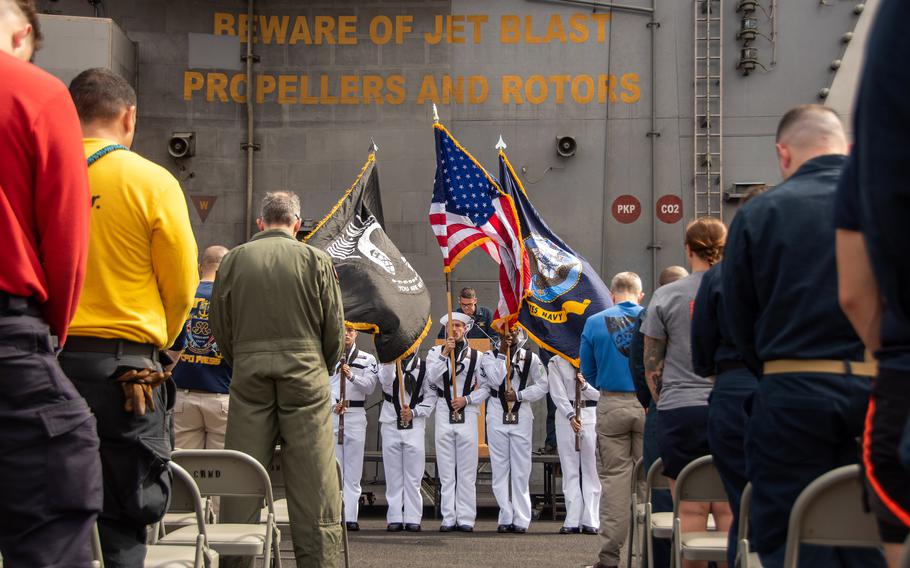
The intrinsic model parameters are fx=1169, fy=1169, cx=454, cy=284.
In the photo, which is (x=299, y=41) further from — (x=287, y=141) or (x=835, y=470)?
(x=835, y=470)

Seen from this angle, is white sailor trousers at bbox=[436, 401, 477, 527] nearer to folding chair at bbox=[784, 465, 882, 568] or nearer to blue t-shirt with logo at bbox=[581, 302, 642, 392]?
blue t-shirt with logo at bbox=[581, 302, 642, 392]

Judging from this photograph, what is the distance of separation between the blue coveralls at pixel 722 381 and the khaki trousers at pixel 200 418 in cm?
403

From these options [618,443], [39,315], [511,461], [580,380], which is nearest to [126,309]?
[39,315]

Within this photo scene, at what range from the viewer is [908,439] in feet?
6.35

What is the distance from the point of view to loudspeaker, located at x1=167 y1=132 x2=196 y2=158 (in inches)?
609

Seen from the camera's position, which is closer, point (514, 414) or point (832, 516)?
point (832, 516)

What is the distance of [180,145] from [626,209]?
595cm

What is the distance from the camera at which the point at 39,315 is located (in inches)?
119

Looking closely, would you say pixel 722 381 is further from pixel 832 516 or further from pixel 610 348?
pixel 610 348

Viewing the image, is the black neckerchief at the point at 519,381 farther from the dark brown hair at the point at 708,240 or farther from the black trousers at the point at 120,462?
the black trousers at the point at 120,462

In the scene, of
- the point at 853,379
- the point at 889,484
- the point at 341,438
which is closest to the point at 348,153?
the point at 341,438

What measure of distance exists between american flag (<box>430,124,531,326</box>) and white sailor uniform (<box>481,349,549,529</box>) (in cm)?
125

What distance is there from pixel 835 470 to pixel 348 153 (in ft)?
40.9

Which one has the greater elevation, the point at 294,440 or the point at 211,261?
the point at 211,261
